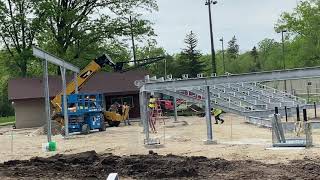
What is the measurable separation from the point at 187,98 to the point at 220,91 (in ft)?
10.8

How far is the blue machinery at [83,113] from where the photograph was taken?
104 feet

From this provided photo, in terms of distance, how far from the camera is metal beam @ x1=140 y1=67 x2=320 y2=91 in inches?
813

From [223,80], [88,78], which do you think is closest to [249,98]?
[88,78]

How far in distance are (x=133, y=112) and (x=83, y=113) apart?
60.5 ft

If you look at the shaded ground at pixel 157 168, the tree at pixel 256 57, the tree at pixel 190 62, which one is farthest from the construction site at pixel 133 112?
the tree at pixel 256 57

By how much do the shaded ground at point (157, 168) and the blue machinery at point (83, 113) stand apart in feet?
47.1

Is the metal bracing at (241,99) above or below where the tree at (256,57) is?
below

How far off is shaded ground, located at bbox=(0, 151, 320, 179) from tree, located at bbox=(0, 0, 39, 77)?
36.4 meters

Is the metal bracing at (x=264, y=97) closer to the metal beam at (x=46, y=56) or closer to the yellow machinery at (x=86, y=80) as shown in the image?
the yellow machinery at (x=86, y=80)

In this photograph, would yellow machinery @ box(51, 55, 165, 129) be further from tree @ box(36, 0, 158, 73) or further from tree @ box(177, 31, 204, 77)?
tree @ box(177, 31, 204, 77)

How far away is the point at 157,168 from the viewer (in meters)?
14.4

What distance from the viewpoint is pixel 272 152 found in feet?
58.0

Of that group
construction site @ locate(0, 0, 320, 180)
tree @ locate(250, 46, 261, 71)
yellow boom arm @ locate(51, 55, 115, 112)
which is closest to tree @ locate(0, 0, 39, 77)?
construction site @ locate(0, 0, 320, 180)

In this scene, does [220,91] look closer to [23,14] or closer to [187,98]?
[187,98]
